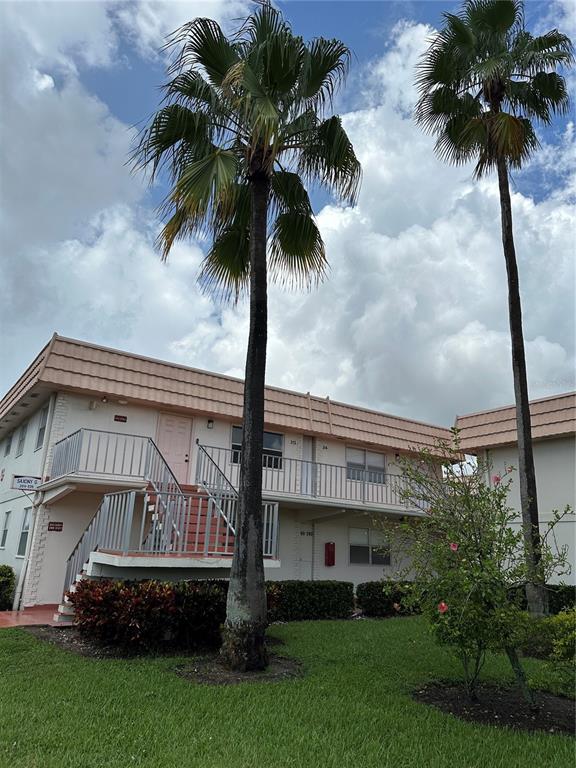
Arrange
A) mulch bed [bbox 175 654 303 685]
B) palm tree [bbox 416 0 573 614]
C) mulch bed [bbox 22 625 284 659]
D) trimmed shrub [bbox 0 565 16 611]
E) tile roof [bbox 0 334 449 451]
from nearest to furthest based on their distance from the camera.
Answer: mulch bed [bbox 175 654 303 685]
mulch bed [bbox 22 625 284 659]
palm tree [bbox 416 0 573 614]
trimmed shrub [bbox 0 565 16 611]
tile roof [bbox 0 334 449 451]

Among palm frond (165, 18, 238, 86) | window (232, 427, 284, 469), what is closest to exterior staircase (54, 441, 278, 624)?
window (232, 427, 284, 469)

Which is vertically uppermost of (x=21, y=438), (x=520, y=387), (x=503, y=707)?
(x=520, y=387)

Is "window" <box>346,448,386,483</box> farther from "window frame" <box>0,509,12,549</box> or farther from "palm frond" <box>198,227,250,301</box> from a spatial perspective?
"window frame" <box>0,509,12,549</box>

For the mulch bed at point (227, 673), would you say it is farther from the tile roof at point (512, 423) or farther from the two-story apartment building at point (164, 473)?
the tile roof at point (512, 423)

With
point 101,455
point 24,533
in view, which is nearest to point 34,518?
point 24,533

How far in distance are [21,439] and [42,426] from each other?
2425 mm

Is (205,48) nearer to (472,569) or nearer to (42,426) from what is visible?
(472,569)

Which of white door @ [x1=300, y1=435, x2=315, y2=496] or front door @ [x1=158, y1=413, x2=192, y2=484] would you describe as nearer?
front door @ [x1=158, y1=413, x2=192, y2=484]

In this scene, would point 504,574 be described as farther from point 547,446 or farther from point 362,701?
point 547,446

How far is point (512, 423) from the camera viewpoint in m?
17.3

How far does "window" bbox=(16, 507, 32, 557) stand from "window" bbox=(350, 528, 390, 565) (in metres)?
9.14

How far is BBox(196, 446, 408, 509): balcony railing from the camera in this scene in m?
15.0

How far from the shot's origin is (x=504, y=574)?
Result: 5.60 meters

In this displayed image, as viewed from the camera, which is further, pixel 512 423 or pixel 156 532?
pixel 512 423
